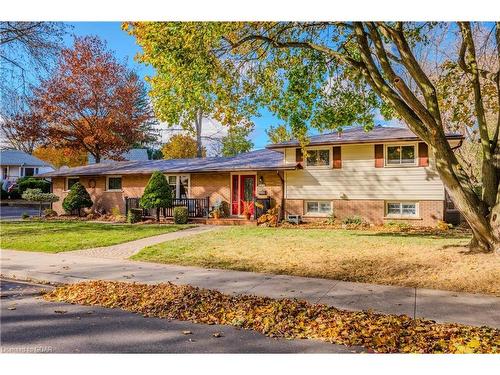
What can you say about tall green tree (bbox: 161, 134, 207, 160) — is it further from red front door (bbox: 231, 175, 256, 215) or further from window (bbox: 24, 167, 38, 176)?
window (bbox: 24, 167, 38, 176)

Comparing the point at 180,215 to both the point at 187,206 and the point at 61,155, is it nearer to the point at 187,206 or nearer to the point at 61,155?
the point at 187,206

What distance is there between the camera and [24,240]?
35.5 ft

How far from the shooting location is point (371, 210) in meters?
14.9

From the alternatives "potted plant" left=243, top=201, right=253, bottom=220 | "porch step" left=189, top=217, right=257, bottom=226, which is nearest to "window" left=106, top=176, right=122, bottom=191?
"porch step" left=189, top=217, right=257, bottom=226

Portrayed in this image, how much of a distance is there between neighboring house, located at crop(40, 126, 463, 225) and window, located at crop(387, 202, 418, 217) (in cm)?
3

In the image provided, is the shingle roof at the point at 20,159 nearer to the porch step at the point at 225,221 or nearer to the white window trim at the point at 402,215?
the porch step at the point at 225,221

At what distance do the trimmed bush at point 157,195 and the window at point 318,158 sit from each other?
239 inches

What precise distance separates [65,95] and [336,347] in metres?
21.0

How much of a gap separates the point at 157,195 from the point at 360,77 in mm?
10020

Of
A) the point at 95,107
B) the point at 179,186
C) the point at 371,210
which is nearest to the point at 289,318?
the point at 371,210

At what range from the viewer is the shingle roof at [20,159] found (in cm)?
3519

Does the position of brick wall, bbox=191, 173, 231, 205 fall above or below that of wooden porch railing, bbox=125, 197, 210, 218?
above

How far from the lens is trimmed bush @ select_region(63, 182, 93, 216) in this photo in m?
18.7
